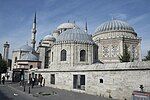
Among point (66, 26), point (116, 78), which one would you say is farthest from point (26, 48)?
point (116, 78)

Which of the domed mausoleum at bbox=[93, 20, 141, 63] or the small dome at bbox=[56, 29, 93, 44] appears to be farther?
the domed mausoleum at bbox=[93, 20, 141, 63]

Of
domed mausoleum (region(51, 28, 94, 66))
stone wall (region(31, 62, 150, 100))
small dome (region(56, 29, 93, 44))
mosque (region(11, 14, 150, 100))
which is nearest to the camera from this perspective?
stone wall (region(31, 62, 150, 100))

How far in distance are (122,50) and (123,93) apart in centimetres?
2050

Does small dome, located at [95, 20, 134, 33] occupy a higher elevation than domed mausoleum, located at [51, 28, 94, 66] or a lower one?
higher

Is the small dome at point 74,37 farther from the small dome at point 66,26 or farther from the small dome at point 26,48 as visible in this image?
the small dome at point 26,48

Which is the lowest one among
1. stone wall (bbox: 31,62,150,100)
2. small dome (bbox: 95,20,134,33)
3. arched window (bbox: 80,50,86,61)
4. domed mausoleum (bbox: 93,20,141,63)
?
stone wall (bbox: 31,62,150,100)

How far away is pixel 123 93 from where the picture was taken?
12383 millimetres

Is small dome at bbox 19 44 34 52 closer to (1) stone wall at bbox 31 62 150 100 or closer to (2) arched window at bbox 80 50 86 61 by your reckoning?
(2) arched window at bbox 80 50 86 61

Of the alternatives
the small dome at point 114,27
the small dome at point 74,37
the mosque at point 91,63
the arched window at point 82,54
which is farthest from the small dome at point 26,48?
the arched window at point 82,54

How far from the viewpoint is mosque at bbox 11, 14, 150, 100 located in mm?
12422

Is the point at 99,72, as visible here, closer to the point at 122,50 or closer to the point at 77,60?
the point at 77,60

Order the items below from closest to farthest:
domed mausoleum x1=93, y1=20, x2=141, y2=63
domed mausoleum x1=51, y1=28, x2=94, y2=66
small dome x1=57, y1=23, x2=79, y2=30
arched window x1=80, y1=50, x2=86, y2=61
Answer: domed mausoleum x1=51, y1=28, x2=94, y2=66, arched window x1=80, y1=50, x2=86, y2=61, domed mausoleum x1=93, y1=20, x2=141, y2=63, small dome x1=57, y1=23, x2=79, y2=30

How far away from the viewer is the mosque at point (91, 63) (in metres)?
12.4

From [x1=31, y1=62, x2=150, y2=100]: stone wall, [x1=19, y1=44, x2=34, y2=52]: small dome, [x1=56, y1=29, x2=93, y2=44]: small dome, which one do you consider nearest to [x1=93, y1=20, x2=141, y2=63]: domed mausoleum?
[x1=56, y1=29, x2=93, y2=44]: small dome
